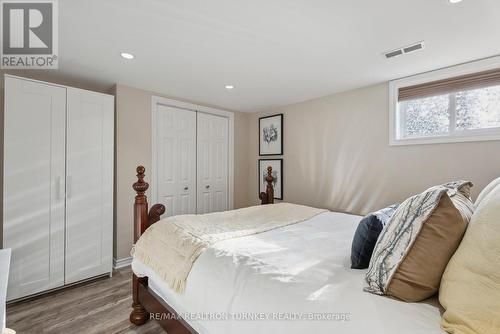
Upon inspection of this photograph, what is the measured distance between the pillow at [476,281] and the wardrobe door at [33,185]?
302 cm

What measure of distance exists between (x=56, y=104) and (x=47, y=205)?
3.28 ft

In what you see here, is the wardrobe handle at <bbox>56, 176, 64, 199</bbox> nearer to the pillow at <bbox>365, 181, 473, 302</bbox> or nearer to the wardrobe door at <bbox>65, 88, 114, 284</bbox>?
the wardrobe door at <bbox>65, 88, 114, 284</bbox>

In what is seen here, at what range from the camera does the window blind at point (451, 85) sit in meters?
2.17

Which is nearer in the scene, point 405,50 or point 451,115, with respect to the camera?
point 405,50

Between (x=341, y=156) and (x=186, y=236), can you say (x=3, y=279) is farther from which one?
(x=341, y=156)

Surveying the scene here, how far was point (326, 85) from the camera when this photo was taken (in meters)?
2.92

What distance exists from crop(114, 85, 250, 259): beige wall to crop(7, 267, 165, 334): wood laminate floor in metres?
0.58

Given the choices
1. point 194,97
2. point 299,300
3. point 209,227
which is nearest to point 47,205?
point 209,227

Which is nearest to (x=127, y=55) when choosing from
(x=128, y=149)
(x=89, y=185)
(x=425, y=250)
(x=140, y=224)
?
(x=128, y=149)

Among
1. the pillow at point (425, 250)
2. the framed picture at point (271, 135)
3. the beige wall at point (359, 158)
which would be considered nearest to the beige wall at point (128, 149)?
the framed picture at point (271, 135)

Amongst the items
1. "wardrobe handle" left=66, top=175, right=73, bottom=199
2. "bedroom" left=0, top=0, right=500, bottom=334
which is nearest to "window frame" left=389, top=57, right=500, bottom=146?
"bedroom" left=0, top=0, right=500, bottom=334

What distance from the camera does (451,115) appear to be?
2.42 meters

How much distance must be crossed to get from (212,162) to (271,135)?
1101mm

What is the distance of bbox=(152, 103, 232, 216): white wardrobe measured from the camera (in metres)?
3.34
